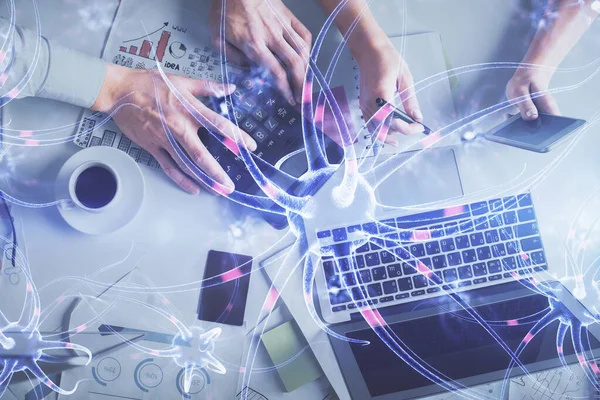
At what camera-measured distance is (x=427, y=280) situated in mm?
595

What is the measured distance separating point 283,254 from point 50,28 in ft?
1.48

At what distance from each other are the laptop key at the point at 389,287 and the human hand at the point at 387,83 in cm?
20

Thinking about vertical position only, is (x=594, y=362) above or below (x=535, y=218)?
below

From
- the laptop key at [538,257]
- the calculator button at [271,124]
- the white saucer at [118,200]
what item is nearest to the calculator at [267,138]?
the calculator button at [271,124]

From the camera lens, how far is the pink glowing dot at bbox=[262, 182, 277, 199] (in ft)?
1.87

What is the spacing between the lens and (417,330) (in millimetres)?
589

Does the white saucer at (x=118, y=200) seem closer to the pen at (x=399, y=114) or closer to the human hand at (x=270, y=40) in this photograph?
the human hand at (x=270, y=40)

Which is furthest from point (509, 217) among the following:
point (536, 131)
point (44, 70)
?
point (44, 70)

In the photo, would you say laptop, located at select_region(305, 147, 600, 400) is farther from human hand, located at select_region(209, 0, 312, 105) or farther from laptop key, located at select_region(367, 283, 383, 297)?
human hand, located at select_region(209, 0, 312, 105)

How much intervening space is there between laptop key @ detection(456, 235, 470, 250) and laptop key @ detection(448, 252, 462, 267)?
12 mm

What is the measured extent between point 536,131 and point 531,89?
9 centimetres

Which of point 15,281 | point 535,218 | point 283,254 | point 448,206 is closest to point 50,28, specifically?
point 15,281

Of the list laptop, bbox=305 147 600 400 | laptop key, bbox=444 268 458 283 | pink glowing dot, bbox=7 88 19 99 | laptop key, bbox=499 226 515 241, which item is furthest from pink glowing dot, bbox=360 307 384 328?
pink glowing dot, bbox=7 88 19 99

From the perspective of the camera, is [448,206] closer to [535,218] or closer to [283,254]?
[535,218]
